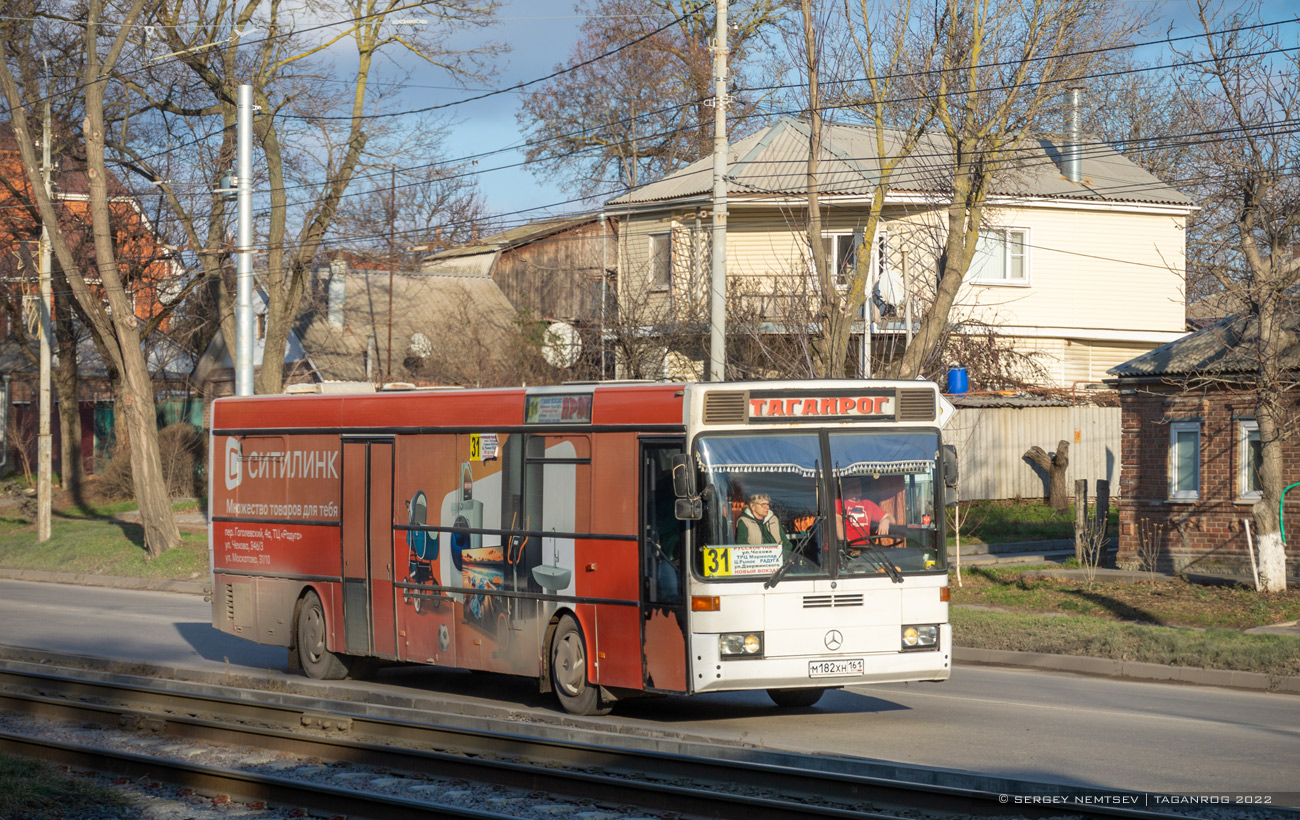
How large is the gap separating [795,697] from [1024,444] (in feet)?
79.6

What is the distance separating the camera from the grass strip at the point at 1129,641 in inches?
Answer: 543

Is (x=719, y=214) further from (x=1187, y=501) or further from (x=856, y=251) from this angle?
(x=1187, y=501)

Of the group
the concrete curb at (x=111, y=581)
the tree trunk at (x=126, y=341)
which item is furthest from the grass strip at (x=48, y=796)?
the tree trunk at (x=126, y=341)

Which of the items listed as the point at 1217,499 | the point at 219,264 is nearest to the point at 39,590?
the point at 219,264

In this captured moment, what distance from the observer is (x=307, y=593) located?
1387 centimetres

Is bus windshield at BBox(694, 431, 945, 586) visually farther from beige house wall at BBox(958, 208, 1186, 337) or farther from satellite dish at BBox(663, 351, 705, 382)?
beige house wall at BBox(958, 208, 1186, 337)

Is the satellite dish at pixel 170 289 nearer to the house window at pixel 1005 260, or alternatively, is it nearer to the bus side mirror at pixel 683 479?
the house window at pixel 1005 260

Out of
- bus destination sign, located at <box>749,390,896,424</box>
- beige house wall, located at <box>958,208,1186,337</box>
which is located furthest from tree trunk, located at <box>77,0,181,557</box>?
beige house wall, located at <box>958,208,1186,337</box>

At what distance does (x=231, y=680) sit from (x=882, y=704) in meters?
6.42

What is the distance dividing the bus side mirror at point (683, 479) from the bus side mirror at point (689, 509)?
0.02 m

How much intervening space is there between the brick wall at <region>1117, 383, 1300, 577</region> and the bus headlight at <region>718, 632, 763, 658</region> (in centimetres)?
1395

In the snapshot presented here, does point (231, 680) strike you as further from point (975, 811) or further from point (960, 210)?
point (960, 210)

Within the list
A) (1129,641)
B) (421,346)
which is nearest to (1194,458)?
(1129,641)

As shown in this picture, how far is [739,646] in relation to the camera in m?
9.83
